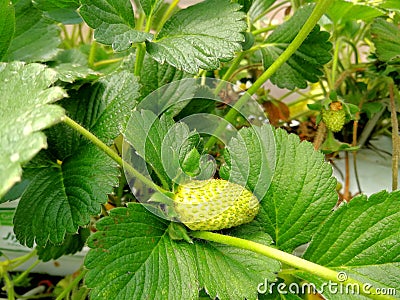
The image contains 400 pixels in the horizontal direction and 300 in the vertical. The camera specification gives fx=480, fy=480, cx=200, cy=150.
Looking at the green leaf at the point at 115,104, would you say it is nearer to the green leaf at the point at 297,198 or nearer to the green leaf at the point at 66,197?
the green leaf at the point at 66,197

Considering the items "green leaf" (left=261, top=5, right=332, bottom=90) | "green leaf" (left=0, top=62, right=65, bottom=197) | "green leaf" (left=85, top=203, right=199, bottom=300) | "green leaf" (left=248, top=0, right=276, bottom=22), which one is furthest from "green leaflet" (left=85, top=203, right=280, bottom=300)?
"green leaf" (left=248, top=0, right=276, bottom=22)

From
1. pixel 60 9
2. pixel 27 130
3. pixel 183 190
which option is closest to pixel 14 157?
pixel 27 130

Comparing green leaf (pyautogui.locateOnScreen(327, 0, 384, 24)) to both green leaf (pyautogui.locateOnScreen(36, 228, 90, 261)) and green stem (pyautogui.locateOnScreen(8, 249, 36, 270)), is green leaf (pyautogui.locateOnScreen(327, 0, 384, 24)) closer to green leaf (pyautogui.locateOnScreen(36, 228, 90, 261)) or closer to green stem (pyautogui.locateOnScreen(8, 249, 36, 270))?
green leaf (pyautogui.locateOnScreen(36, 228, 90, 261))

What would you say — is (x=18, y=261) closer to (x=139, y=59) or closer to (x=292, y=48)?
(x=139, y=59)

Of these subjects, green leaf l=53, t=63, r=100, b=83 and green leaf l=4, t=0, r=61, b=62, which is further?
green leaf l=4, t=0, r=61, b=62

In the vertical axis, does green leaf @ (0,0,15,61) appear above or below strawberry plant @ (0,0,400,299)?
above

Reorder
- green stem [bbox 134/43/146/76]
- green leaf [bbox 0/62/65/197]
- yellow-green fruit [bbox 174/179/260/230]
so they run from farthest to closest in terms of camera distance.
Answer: green stem [bbox 134/43/146/76] → yellow-green fruit [bbox 174/179/260/230] → green leaf [bbox 0/62/65/197]
